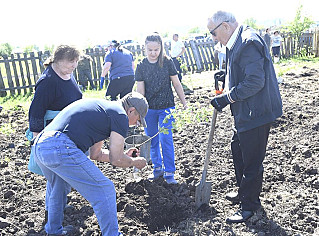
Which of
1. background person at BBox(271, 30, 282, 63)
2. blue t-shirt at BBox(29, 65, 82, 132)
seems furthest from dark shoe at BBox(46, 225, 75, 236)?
background person at BBox(271, 30, 282, 63)

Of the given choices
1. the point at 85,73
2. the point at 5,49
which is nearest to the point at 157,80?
the point at 85,73

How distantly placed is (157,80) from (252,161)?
1499 millimetres

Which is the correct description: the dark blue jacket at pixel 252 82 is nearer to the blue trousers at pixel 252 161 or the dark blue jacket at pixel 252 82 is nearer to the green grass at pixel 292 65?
the blue trousers at pixel 252 161

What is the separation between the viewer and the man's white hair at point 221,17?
119 inches

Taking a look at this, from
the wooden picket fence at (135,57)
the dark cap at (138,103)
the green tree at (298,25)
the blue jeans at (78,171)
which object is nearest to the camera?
the blue jeans at (78,171)

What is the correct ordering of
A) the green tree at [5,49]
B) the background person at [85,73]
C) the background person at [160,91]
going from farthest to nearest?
1. the green tree at [5,49]
2. the background person at [85,73]
3. the background person at [160,91]

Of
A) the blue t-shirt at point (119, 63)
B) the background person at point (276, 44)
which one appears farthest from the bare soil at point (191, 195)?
the background person at point (276, 44)

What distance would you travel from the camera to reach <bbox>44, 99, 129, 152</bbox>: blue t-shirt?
2.51 metres

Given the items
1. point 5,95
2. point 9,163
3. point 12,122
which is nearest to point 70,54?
point 9,163

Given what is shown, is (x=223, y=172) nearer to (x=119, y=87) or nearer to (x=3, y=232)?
(x=3, y=232)

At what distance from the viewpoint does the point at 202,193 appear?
3.55 m

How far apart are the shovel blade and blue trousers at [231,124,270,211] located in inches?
14.3

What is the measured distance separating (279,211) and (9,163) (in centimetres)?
377

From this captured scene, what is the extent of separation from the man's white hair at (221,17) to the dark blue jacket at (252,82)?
0.14 m
